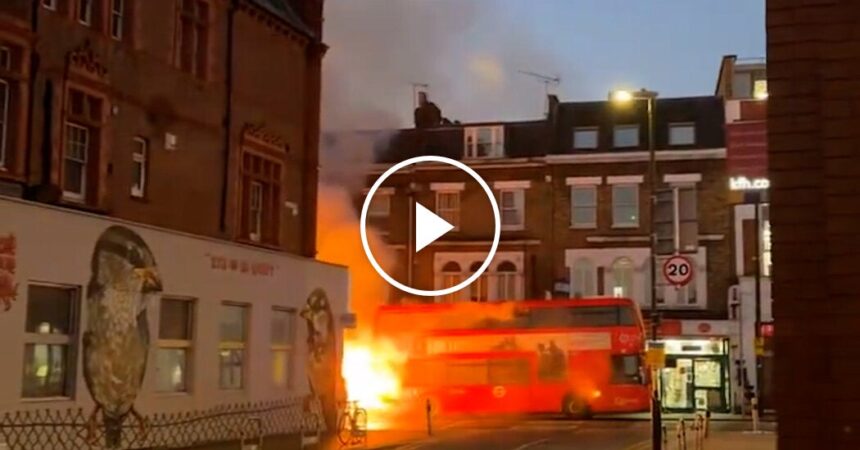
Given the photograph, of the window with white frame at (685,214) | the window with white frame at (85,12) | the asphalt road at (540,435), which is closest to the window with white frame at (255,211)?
the asphalt road at (540,435)

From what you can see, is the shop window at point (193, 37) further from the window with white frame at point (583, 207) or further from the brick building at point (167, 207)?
the window with white frame at point (583, 207)

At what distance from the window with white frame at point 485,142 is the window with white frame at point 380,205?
4413mm

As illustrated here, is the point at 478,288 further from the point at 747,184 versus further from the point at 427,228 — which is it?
the point at 747,184

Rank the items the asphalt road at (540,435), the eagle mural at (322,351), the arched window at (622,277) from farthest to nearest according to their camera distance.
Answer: the arched window at (622,277) < the eagle mural at (322,351) < the asphalt road at (540,435)

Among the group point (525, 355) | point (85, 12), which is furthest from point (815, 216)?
Result: point (525, 355)

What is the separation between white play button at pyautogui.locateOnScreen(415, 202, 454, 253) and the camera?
5125 cm

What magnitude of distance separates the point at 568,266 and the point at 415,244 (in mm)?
7152

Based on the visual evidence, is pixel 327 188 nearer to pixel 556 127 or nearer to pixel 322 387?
pixel 556 127

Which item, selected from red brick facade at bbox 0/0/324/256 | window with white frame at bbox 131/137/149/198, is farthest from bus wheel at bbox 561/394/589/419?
window with white frame at bbox 131/137/149/198

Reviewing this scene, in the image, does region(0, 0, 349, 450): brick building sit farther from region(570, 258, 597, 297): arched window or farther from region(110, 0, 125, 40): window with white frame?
region(570, 258, 597, 297): arched window

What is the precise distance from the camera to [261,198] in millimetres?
26688

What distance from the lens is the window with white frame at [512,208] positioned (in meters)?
50.8

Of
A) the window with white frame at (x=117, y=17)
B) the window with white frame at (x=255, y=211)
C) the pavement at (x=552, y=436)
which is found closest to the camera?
the window with white frame at (x=117, y=17)

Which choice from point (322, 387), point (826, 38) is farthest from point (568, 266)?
point (826, 38)
